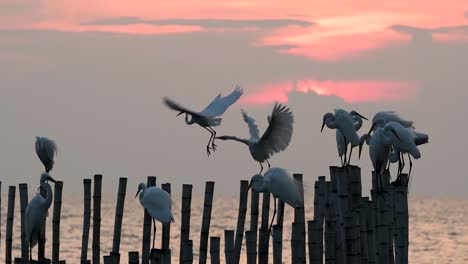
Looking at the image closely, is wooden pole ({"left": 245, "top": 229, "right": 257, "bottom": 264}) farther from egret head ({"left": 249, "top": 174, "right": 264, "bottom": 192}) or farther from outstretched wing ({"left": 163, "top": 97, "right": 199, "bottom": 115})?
outstretched wing ({"left": 163, "top": 97, "right": 199, "bottom": 115})

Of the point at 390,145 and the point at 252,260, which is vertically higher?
the point at 390,145

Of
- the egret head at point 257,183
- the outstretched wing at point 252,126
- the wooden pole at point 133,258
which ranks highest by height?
the outstretched wing at point 252,126

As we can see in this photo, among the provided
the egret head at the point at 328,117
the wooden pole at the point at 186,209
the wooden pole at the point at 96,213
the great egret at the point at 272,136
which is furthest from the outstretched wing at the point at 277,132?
the wooden pole at the point at 96,213

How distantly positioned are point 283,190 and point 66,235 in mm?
43795

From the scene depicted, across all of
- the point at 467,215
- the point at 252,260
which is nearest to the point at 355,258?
the point at 252,260

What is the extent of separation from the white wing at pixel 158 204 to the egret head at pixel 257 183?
1.08m

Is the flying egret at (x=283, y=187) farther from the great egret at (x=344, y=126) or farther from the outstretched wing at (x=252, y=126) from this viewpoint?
the outstretched wing at (x=252, y=126)

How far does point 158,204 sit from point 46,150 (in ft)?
10.6

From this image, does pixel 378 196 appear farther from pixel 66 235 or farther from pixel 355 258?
pixel 66 235

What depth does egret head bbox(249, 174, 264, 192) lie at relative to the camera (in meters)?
14.0

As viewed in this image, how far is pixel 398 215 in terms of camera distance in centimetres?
1361

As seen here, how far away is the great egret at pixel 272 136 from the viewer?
15734mm

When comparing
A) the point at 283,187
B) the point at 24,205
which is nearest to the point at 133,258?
the point at 283,187

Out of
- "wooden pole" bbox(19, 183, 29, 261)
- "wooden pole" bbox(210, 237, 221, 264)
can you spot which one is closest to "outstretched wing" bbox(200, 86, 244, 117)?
"wooden pole" bbox(19, 183, 29, 261)
